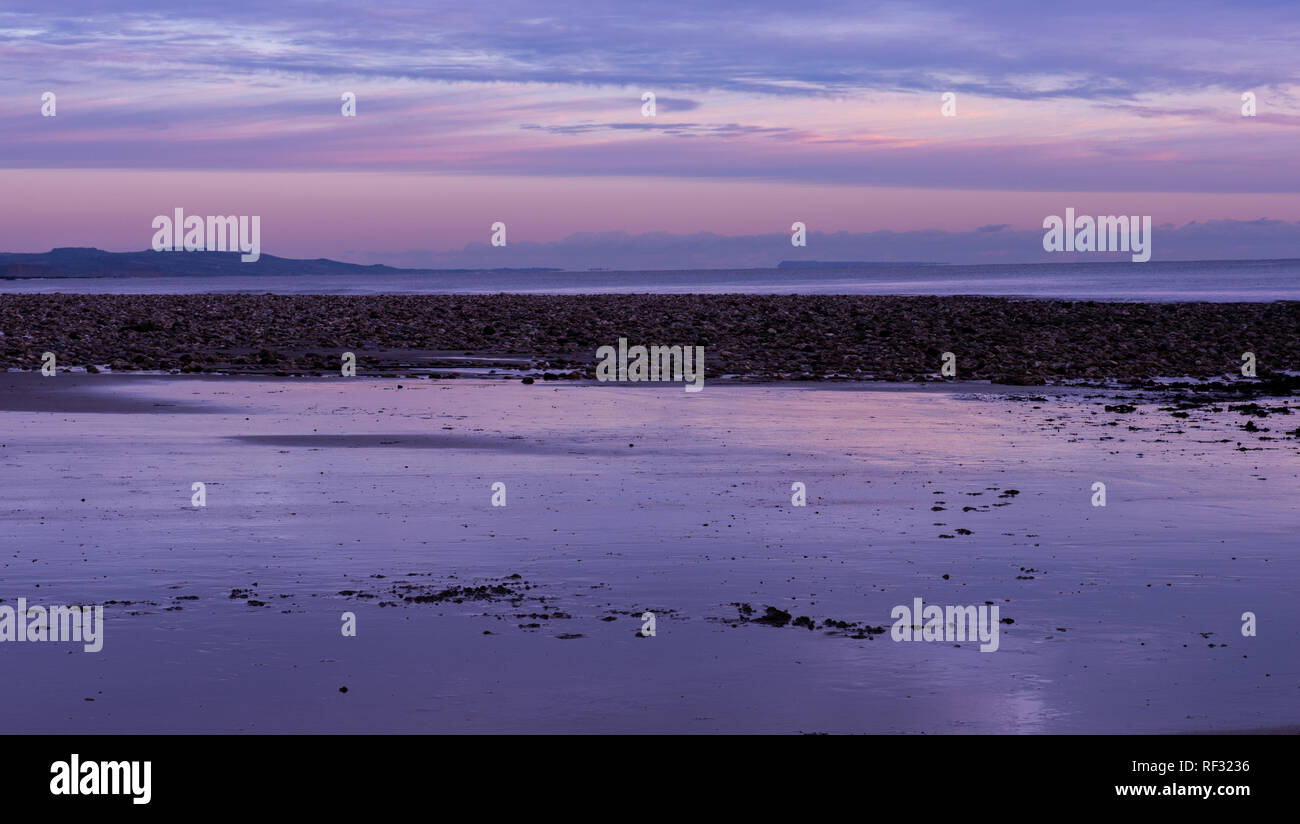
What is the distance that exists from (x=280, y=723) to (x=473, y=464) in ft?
37.4

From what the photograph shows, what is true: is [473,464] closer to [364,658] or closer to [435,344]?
[364,658]

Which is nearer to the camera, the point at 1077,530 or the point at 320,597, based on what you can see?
the point at 320,597

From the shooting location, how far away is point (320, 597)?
11742 millimetres

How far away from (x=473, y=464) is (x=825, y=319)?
34288 millimetres

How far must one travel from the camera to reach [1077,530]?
15.0 meters

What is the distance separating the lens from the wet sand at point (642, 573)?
9000mm

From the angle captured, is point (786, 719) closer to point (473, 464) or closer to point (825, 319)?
point (473, 464)

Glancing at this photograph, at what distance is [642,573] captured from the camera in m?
12.8

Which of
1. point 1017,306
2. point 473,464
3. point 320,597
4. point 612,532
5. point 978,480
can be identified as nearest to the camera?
point 320,597

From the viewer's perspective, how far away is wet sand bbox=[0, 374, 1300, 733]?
9000 millimetres

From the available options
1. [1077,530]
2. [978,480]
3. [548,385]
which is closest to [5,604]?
[1077,530]
